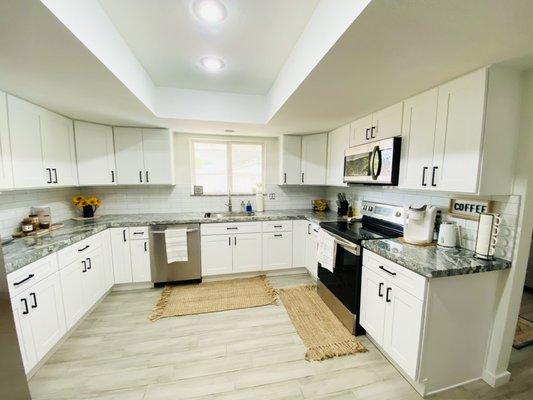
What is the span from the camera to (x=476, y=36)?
107 centimetres

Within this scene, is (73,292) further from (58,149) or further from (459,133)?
(459,133)

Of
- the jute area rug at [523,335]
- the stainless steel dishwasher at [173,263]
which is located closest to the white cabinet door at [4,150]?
the stainless steel dishwasher at [173,263]

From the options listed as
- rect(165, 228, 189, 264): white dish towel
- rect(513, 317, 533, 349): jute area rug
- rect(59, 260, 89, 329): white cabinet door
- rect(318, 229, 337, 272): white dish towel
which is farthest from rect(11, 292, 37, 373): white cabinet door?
rect(513, 317, 533, 349): jute area rug

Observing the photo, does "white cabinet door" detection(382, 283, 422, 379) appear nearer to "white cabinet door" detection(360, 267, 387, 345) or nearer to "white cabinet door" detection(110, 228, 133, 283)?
"white cabinet door" detection(360, 267, 387, 345)

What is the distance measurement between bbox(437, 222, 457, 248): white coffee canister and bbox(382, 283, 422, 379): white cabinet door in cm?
58

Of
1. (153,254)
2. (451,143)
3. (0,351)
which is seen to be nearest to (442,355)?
(451,143)

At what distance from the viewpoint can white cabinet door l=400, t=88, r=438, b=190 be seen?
1712mm

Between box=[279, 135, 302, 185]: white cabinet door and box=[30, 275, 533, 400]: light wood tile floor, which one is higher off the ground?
box=[279, 135, 302, 185]: white cabinet door

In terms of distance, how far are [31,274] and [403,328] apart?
→ 8.96ft

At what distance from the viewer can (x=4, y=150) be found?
1.79 m

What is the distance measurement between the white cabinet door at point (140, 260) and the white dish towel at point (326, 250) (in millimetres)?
2219

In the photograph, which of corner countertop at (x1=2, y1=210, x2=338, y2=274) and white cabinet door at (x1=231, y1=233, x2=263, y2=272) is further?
white cabinet door at (x1=231, y1=233, x2=263, y2=272)

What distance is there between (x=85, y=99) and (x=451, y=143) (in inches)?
121

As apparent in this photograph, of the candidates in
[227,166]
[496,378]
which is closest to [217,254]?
[227,166]
